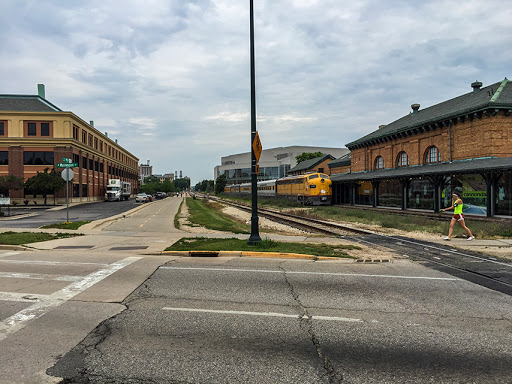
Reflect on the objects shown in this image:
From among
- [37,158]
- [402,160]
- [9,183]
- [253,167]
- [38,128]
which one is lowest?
[253,167]

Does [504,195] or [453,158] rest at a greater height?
[453,158]

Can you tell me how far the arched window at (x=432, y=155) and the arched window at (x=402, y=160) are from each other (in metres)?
3.09

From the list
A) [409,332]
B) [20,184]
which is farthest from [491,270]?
[20,184]

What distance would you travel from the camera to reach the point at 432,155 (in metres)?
33.8

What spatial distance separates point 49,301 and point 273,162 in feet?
436

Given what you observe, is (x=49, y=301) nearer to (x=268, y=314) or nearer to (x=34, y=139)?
(x=268, y=314)

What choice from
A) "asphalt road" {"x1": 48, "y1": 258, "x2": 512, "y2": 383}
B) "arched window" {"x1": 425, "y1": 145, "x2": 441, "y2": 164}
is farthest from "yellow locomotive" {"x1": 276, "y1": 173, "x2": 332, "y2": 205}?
"asphalt road" {"x1": 48, "y1": 258, "x2": 512, "y2": 383}

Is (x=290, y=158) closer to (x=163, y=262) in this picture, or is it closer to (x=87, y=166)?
(x=87, y=166)

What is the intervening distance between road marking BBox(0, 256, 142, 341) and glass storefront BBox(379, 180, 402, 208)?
28.7 m

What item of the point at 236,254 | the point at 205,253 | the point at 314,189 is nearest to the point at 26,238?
the point at 205,253

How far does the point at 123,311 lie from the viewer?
559cm

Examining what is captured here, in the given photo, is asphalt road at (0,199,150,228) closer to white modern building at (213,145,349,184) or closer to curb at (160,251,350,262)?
curb at (160,251,350,262)

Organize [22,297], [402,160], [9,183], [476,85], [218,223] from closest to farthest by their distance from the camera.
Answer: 1. [22,297]
2. [218,223]
3. [476,85]
4. [402,160]
5. [9,183]

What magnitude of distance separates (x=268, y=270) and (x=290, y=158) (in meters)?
119
